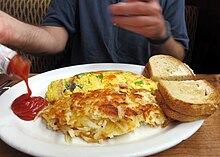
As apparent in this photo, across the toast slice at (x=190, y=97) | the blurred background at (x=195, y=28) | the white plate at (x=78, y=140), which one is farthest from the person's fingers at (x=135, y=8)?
the blurred background at (x=195, y=28)

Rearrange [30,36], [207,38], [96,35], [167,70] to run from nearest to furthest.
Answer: [167,70], [30,36], [96,35], [207,38]

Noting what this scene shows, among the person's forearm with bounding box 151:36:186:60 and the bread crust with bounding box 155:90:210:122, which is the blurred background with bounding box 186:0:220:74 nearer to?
the person's forearm with bounding box 151:36:186:60

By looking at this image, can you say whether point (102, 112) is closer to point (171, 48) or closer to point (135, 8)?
point (135, 8)

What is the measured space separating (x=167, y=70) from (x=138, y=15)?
1.11 feet

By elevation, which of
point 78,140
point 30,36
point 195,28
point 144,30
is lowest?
point 195,28

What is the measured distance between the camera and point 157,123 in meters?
1.01

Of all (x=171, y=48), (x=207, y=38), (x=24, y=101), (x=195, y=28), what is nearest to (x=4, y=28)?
(x=24, y=101)

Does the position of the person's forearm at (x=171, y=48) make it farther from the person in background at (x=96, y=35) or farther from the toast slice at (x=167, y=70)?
the toast slice at (x=167, y=70)

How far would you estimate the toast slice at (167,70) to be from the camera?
1.29 metres

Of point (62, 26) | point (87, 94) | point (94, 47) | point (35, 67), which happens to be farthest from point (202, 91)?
point (35, 67)

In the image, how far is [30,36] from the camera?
1550mm

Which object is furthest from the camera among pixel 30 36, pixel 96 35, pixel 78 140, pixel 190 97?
pixel 96 35

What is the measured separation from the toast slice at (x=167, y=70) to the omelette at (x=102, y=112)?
14cm

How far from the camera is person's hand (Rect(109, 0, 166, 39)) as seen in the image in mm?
1048
